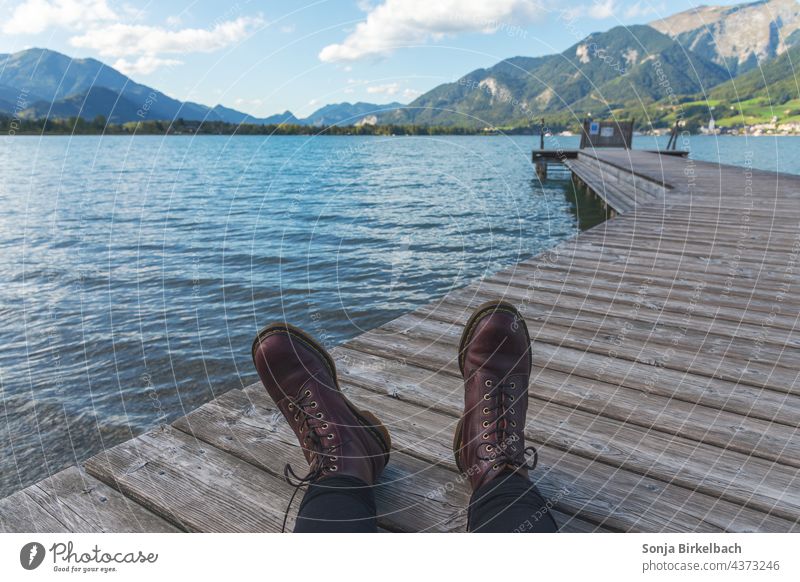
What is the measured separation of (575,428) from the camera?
8.26ft

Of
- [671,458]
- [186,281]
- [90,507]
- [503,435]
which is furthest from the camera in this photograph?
[186,281]

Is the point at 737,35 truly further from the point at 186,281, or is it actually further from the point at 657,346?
the point at 657,346

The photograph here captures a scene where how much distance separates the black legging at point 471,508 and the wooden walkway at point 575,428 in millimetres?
147

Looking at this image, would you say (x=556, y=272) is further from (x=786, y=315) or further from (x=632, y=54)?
(x=632, y=54)

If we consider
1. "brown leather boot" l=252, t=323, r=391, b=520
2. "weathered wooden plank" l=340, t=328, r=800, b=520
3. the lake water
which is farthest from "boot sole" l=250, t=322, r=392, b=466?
the lake water

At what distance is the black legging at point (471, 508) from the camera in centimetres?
175

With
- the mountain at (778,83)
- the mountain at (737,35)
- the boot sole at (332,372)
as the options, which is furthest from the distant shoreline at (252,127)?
the mountain at (778,83)

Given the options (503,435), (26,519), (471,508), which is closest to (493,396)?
(503,435)

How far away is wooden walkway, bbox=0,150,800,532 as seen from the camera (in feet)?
6.53

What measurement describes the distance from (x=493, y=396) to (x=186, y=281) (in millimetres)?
10473

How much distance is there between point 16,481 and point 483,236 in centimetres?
1371

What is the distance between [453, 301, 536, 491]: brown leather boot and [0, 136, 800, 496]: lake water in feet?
16.1
